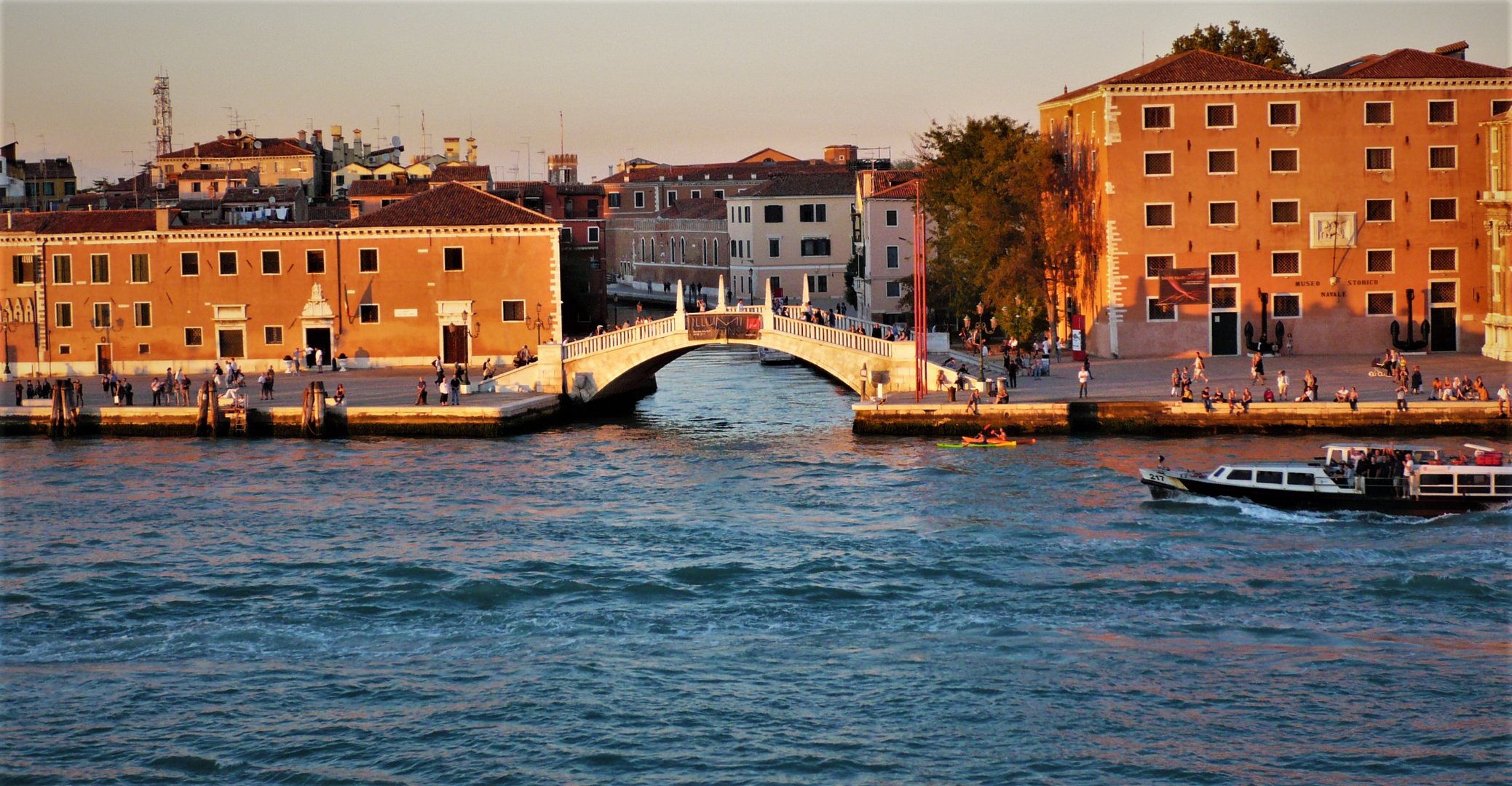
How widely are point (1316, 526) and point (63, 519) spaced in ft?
68.7

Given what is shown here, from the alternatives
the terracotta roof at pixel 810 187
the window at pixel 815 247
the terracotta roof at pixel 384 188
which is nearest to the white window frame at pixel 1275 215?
the terracotta roof at pixel 384 188

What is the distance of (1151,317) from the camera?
144 ft

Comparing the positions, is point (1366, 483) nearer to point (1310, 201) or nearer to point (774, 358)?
point (1310, 201)

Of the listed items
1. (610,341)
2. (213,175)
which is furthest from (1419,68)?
(213,175)

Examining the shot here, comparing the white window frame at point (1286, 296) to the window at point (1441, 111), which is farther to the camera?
the white window frame at point (1286, 296)

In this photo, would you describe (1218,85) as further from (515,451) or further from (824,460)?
(515,451)

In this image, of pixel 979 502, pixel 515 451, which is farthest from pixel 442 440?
pixel 979 502

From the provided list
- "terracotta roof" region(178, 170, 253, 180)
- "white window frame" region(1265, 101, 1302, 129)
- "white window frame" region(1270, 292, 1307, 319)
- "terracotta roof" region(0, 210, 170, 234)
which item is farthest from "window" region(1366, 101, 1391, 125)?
"terracotta roof" region(178, 170, 253, 180)

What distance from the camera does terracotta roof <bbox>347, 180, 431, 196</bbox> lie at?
57.3 m

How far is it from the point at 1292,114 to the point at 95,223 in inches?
1275

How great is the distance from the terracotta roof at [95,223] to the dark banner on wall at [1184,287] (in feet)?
89.4

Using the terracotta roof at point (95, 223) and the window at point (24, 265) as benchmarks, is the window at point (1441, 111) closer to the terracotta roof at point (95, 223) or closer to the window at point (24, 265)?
the terracotta roof at point (95, 223)

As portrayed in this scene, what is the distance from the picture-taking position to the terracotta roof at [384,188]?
2258 inches

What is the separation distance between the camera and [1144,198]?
43625 millimetres
